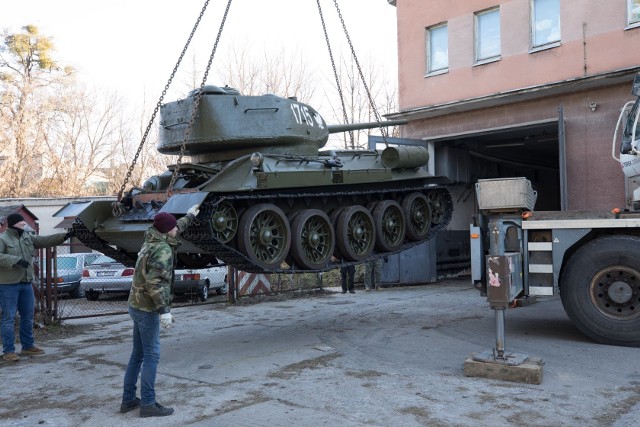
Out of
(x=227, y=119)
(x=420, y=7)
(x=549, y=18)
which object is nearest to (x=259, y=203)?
(x=227, y=119)

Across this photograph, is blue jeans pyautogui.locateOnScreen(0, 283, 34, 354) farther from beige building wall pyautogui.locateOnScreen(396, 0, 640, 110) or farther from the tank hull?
beige building wall pyautogui.locateOnScreen(396, 0, 640, 110)

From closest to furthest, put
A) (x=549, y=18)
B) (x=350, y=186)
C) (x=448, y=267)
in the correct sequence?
(x=350, y=186) < (x=549, y=18) < (x=448, y=267)

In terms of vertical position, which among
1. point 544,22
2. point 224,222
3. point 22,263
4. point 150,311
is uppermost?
point 544,22

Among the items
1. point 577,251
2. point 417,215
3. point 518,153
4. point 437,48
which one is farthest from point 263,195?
point 518,153

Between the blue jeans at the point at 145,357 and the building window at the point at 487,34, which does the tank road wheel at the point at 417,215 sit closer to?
the building window at the point at 487,34

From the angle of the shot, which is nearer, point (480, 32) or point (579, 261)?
point (579, 261)

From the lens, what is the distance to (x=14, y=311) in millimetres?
8289

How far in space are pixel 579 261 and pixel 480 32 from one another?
9662 millimetres

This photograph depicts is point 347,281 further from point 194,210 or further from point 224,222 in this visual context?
point 194,210

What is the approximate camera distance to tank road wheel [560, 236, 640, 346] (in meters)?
7.82

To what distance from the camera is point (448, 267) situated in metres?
18.9

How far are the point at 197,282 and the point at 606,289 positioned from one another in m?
9.47

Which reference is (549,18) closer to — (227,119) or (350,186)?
(350,186)

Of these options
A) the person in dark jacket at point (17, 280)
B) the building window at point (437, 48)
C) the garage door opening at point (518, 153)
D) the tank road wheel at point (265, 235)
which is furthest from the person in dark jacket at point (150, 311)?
the building window at point (437, 48)
